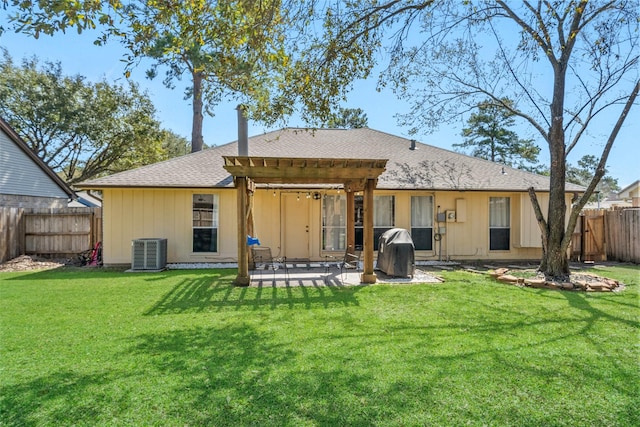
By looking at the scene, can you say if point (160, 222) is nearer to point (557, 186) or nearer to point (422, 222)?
point (422, 222)

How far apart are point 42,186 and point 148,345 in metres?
15.4

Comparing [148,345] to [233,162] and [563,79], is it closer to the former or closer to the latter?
[233,162]

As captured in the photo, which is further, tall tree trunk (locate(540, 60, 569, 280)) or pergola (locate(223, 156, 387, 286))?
tall tree trunk (locate(540, 60, 569, 280))

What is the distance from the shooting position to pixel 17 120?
18016mm

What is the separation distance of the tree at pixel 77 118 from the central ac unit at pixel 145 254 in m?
14.3

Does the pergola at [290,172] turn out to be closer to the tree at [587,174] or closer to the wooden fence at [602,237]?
the wooden fence at [602,237]

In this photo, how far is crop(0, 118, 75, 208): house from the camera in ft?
42.9

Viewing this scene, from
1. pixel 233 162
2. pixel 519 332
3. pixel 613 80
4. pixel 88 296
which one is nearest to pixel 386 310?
pixel 519 332

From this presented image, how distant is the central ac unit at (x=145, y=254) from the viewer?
8.76 m

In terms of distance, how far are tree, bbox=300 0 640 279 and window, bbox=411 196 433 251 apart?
249 centimetres

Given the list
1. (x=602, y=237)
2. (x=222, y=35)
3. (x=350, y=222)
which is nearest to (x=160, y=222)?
(x=350, y=222)

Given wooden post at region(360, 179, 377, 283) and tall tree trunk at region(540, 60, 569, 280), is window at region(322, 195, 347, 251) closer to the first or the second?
wooden post at region(360, 179, 377, 283)

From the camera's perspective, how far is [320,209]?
34.1 feet

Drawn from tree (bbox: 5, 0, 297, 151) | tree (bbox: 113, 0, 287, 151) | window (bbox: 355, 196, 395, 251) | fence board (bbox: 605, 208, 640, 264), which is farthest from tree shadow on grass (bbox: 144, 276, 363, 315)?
fence board (bbox: 605, 208, 640, 264)
